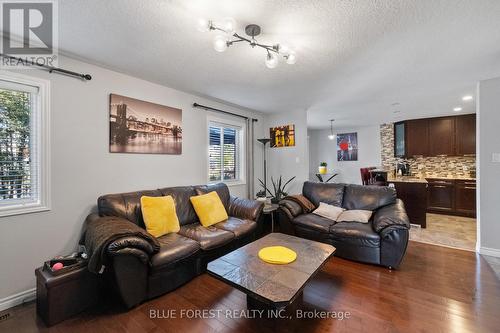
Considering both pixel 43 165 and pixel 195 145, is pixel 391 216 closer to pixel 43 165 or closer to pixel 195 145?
pixel 195 145

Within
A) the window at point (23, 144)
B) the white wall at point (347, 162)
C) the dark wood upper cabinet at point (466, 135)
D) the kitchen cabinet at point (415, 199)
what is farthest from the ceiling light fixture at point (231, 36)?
the white wall at point (347, 162)

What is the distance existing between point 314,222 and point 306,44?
7.11 ft

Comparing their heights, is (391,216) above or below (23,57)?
below

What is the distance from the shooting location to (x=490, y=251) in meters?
2.88

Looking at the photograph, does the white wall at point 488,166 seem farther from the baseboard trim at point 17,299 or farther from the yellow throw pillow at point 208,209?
the baseboard trim at point 17,299

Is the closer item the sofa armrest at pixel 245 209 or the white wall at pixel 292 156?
the sofa armrest at pixel 245 209

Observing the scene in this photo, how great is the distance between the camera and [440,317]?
1.73m

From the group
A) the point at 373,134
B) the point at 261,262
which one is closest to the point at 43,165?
the point at 261,262

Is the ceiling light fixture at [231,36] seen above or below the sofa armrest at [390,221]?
above

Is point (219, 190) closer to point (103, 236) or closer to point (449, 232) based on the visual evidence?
point (103, 236)

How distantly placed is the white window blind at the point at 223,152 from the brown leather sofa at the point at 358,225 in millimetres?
1400

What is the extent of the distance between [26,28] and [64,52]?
33 centimetres

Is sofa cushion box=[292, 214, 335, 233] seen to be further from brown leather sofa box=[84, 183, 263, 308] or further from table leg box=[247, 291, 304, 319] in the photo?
table leg box=[247, 291, 304, 319]

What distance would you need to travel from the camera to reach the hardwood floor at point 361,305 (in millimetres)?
1658
